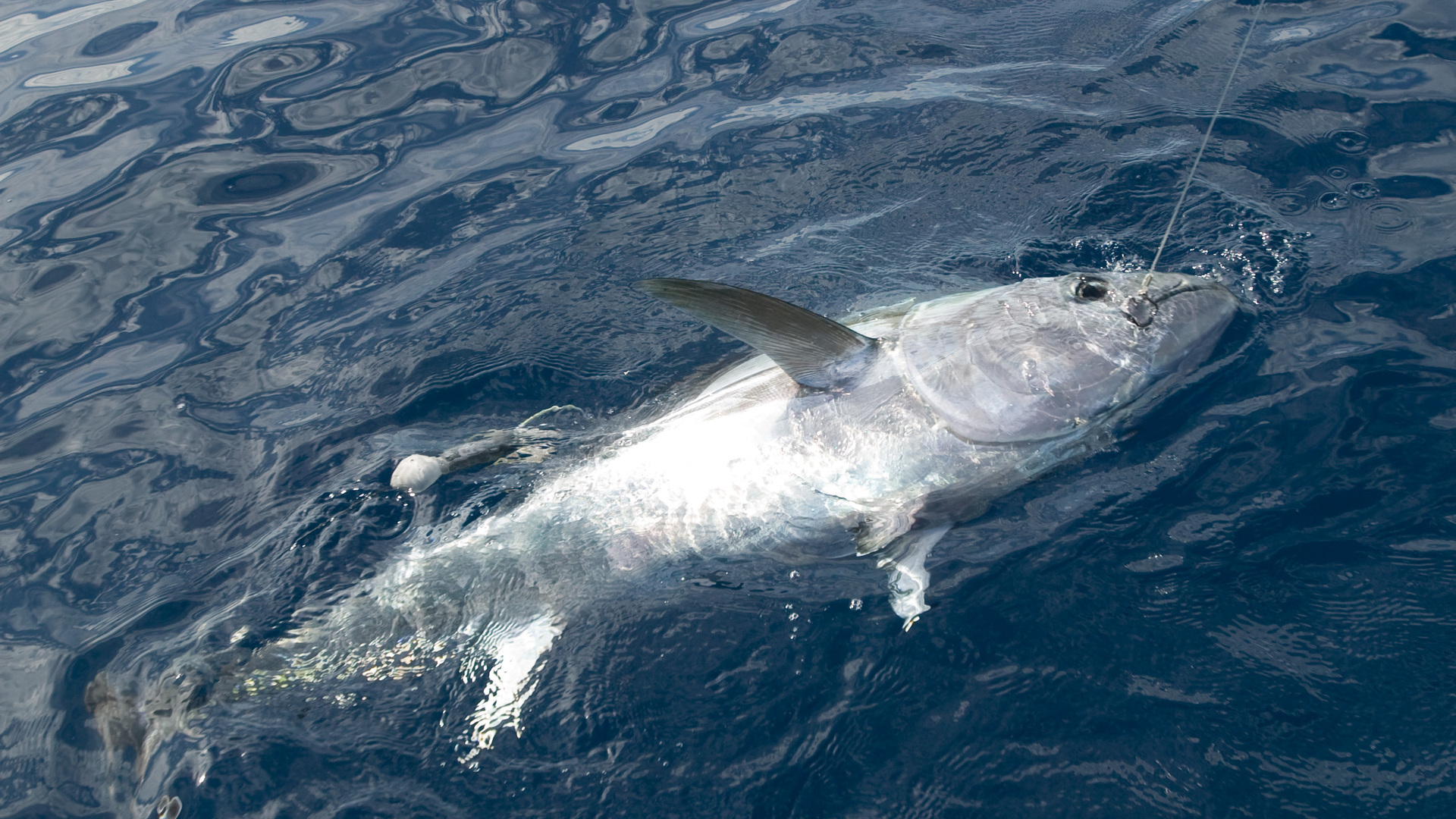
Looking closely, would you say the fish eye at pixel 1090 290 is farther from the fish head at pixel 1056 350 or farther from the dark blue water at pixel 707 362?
the dark blue water at pixel 707 362

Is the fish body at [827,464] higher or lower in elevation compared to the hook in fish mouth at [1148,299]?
lower

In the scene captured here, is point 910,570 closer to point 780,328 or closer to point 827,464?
point 827,464

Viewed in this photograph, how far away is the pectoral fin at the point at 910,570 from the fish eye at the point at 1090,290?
1.05 m

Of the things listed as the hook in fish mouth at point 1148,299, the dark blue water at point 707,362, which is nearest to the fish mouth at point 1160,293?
the hook in fish mouth at point 1148,299

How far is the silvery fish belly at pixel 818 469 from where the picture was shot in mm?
3422

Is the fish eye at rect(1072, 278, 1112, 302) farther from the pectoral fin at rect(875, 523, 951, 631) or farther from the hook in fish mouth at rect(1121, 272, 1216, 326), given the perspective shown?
the pectoral fin at rect(875, 523, 951, 631)

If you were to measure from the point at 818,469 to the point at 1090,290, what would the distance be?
1282 mm

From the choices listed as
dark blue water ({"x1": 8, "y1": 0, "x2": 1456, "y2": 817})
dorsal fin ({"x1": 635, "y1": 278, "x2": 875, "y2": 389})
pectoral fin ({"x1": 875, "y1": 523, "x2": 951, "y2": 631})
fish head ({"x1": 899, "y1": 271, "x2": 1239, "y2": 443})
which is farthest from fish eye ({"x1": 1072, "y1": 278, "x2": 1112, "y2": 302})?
pectoral fin ({"x1": 875, "y1": 523, "x2": 951, "y2": 631})

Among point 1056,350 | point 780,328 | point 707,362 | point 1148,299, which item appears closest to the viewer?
point 780,328

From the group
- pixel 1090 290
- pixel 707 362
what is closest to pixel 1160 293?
pixel 1090 290

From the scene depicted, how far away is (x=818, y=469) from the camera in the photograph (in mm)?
3486

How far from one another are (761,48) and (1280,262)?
154 inches

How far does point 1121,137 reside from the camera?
5453mm

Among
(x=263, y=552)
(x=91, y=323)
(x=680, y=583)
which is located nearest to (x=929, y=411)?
(x=680, y=583)
